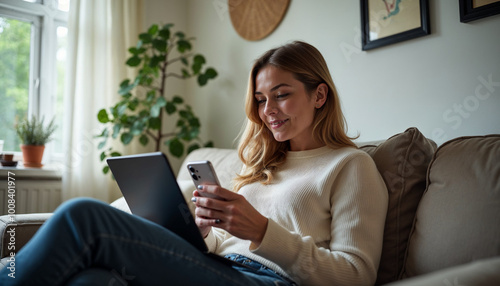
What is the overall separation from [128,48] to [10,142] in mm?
977

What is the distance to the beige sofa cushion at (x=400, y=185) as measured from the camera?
1.15 meters

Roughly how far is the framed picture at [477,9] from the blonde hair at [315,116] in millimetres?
539

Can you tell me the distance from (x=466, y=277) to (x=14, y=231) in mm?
1470

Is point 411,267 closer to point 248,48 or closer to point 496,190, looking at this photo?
point 496,190

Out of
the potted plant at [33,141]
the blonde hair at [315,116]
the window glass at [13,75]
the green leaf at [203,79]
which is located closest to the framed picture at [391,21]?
the blonde hair at [315,116]

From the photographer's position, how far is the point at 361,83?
1888mm

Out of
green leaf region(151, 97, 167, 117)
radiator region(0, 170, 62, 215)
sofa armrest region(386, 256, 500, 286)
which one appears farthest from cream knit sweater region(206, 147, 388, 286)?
radiator region(0, 170, 62, 215)

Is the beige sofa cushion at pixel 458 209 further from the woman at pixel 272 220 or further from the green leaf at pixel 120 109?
the green leaf at pixel 120 109

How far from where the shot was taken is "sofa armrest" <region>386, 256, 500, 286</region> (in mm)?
555

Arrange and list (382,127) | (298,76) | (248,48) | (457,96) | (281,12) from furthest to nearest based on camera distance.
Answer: (248,48) → (281,12) → (382,127) → (457,96) → (298,76)

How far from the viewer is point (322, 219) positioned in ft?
3.88

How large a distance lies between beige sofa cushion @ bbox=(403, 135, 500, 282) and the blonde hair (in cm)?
31

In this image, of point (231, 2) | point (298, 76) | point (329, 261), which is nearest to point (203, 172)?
point (329, 261)

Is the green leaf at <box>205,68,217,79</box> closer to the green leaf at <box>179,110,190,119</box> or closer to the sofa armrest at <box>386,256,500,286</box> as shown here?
the green leaf at <box>179,110,190,119</box>
